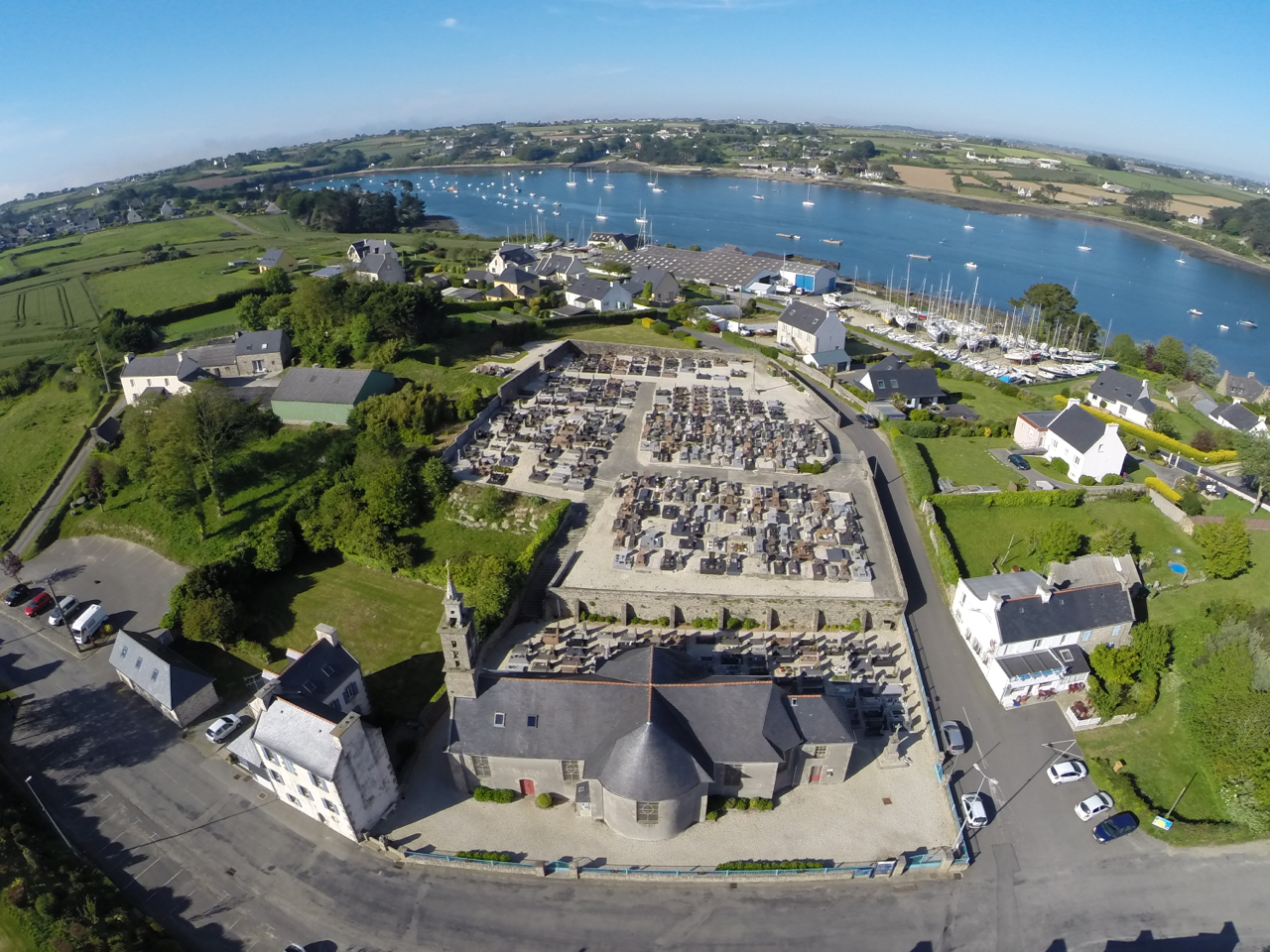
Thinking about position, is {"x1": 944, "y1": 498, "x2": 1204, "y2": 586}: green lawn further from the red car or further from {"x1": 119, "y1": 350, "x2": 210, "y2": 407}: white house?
{"x1": 119, "y1": 350, "x2": 210, "y2": 407}: white house

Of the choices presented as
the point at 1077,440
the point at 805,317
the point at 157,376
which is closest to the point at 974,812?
the point at 1077,440

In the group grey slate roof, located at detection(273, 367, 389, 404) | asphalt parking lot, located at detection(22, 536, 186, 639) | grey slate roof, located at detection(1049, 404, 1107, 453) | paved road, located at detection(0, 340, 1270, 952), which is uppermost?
grey slate roof, located at detection(273, 367, 389, 404)

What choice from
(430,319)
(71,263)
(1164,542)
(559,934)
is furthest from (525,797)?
(71,263)

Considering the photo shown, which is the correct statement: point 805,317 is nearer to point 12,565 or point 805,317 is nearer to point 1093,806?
point 1093,806

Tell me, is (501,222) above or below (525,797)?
above

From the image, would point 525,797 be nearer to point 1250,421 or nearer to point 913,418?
point 913,418

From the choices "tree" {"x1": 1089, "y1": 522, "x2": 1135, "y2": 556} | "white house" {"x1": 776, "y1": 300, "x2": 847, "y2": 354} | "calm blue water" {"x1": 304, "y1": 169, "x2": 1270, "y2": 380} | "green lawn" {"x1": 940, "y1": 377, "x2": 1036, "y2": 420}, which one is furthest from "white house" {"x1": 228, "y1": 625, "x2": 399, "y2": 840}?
"calm blue water" {"x1": 304, "y1": 169, "x2": 1270, "y2": 380}

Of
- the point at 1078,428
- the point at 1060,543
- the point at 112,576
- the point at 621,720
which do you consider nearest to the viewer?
the point at 621,720
